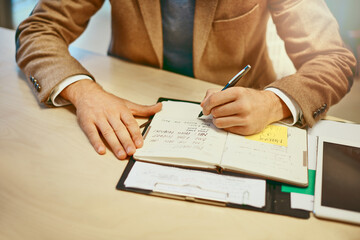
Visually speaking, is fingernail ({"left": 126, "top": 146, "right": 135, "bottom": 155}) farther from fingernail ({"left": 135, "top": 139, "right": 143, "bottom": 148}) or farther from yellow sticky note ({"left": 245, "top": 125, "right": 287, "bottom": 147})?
yellow sticky note ({"left": 245, "top": 125, "right": 287, "bottom": 147})

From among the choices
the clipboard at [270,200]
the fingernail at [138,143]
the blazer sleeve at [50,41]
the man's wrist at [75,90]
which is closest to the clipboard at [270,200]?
the clipboard at [270,200]

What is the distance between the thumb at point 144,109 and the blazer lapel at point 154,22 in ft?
1.40

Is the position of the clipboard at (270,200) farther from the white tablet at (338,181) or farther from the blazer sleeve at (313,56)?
the blazer sleeve at (313,56)

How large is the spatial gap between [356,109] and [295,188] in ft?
2.72

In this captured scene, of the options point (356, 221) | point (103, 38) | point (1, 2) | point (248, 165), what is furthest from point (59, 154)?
point (1, 2)

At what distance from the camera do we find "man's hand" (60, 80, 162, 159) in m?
0.84

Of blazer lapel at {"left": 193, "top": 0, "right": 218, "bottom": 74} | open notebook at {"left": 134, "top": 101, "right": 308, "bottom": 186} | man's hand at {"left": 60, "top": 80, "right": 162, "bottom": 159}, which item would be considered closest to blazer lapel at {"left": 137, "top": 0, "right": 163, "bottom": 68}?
blazer lapel at {"left": 193, "top": 0, "right": 218, "bottom": 74}

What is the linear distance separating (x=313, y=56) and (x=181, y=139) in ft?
2.09

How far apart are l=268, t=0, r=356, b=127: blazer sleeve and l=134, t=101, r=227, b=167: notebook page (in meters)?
0.28

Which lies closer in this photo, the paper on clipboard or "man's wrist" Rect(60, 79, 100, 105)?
the paper on clipboard

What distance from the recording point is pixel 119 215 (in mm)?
667

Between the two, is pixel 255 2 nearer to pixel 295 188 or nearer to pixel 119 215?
pixel 295 188

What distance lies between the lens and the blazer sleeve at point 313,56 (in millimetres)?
967

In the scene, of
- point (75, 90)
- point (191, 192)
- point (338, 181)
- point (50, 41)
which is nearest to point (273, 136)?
Result: point (338, 181)
